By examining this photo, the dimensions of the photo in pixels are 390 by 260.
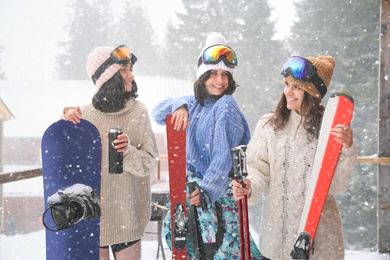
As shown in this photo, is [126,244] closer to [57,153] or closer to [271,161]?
[57,153]

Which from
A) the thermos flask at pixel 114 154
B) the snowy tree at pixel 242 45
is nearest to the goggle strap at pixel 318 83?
the thermos flask at pixel 114 154

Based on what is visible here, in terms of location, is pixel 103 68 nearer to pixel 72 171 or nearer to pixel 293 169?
pixel 72 171

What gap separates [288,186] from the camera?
4.94ft

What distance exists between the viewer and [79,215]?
1.39 meters

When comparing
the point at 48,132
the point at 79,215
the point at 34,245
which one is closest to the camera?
the point at 79,215

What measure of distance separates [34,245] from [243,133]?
20.0 ft

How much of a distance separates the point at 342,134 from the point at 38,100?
83.5ft

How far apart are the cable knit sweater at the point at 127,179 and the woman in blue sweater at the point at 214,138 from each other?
15cm

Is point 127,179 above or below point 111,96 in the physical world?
below

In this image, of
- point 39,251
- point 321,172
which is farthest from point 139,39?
point 321,172

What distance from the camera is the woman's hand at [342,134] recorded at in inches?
53.4

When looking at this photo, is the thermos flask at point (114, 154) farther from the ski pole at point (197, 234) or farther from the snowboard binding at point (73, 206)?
the ski pole at point (197, 234)

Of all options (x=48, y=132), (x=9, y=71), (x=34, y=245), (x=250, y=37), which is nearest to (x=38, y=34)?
(x=9, y=71)

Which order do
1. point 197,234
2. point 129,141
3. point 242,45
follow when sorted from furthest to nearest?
point 242,45
point 129,141
point 197,234
